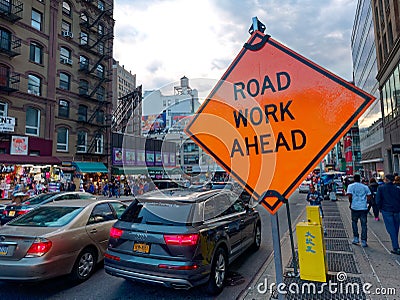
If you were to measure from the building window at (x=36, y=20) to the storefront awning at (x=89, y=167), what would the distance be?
36.8 feet

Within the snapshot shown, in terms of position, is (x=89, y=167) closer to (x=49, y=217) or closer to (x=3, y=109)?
(x=3, y=109)

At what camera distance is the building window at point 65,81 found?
23.3 meters

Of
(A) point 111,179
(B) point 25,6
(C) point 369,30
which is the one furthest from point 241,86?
(C) point 369,30

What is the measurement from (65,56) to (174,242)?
81.6 feet

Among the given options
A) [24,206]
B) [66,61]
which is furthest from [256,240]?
[66,61]

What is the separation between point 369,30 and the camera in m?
27.9

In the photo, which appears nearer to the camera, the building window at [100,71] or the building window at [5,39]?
the building window at [5,39]

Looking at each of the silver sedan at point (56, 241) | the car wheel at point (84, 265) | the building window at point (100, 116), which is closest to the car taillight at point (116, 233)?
the silver sedan at point (56, 241)

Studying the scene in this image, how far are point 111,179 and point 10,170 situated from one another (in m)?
10.0

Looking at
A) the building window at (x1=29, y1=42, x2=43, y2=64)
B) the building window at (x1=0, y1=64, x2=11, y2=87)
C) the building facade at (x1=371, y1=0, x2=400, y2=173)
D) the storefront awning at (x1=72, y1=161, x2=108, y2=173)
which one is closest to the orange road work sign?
the building facade at (x1=371, y1=0, x2=400, y2=173)

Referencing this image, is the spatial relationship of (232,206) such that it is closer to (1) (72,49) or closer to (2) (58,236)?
(2) (58,236)

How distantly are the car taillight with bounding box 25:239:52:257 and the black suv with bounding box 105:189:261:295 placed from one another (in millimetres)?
953

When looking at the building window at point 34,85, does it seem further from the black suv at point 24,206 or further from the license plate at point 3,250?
the license plate at point 3,250
